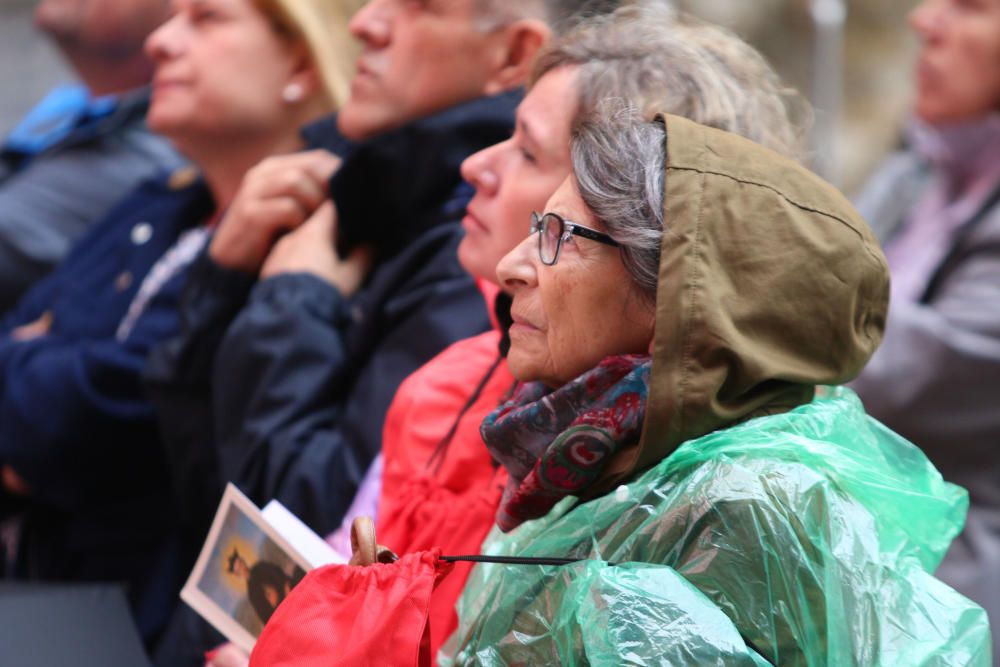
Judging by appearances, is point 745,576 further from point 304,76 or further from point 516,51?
point 304,76

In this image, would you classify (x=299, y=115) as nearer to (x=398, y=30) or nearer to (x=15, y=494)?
(x=398, y=30)

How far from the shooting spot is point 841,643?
4.07 feet

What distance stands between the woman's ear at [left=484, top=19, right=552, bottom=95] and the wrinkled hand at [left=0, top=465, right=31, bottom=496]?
4.66 ft

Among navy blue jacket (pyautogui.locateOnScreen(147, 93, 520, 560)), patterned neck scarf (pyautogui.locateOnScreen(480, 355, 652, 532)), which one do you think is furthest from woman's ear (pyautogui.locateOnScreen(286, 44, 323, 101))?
patterned neck scarf (pyautogui.locateOnScreen(480, 355, 652, 532))

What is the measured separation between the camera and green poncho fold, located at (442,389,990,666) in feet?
4.01

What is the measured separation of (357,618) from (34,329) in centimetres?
201

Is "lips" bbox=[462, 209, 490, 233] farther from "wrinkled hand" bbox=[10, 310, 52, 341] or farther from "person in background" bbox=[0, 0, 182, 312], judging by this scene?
"person in background" bbox=[0, 0, 182, 312]

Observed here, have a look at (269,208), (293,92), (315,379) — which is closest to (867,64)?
(293,92)

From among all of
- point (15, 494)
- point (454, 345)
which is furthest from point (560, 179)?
point (15, 494)

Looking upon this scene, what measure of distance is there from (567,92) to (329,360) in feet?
2.45

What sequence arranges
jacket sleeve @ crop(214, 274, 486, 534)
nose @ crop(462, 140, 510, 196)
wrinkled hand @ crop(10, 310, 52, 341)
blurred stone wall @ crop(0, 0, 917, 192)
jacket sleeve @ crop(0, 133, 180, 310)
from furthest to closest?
blurred stone wall @ crop(0, 0, 917, 192) → jacket sleeve @ crop(0, 133, 180, 310) → wrinkled hand @ crop(10, 310, 52, 341) → jacket sleeve @ crop(214, 274, 486, 534) → nose @ crop(462, 140, 510, 196)

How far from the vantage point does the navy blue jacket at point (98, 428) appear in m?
2.72

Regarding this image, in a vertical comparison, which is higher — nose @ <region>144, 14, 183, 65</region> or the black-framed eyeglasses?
the black-framed eyeglasses

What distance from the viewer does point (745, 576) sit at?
125 cm
